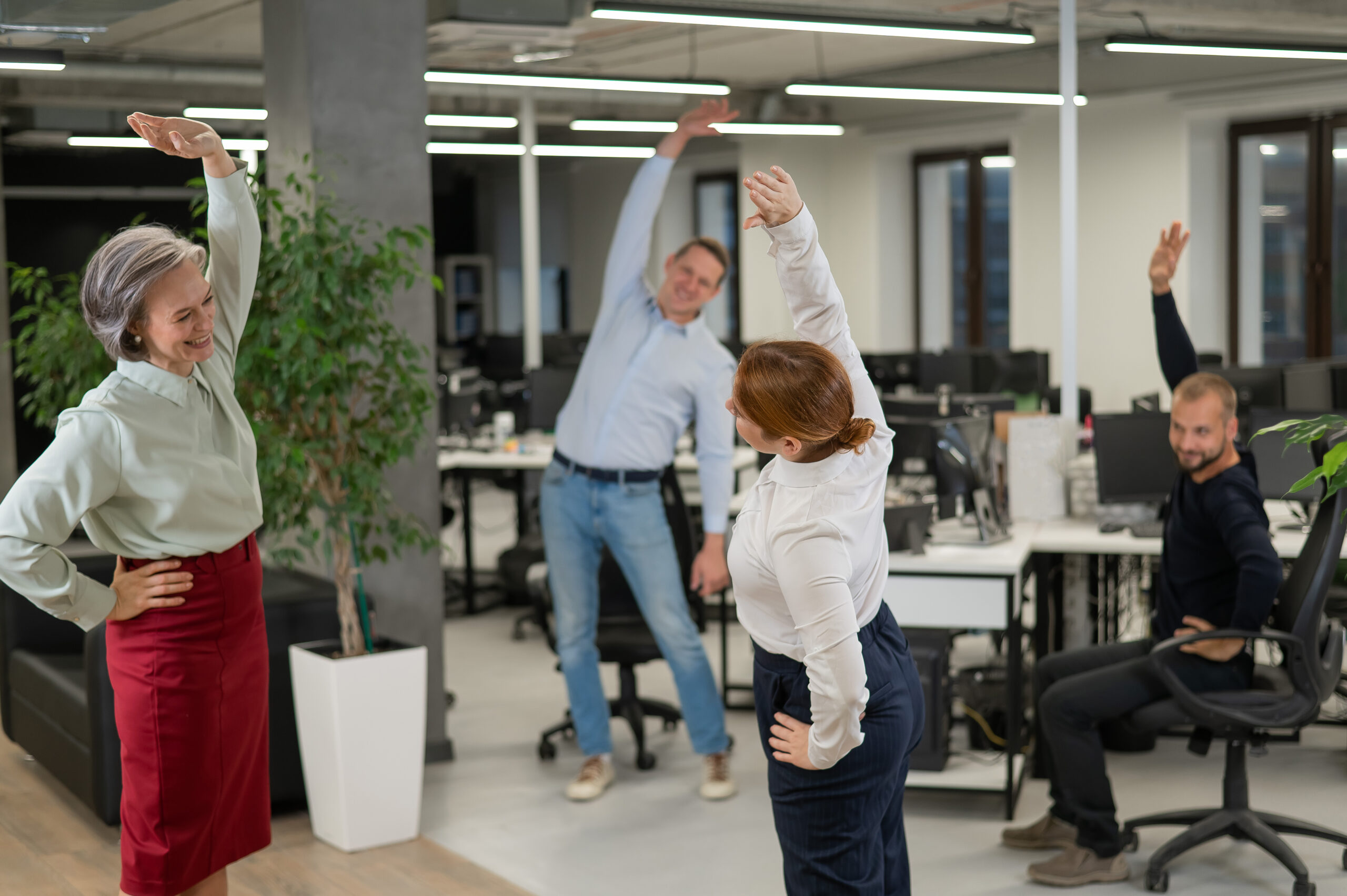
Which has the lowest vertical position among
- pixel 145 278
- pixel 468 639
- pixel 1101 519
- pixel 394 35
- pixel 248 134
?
pixel 468 639

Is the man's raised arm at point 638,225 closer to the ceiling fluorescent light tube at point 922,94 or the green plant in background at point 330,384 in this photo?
the green plant in background at point 330,384

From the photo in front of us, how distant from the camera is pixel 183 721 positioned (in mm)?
2539

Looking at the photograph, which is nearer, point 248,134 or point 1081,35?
point 1081,35

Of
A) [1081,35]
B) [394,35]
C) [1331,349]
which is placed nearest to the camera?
[394,35]

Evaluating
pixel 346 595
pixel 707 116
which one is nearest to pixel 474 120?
pixel 346 595

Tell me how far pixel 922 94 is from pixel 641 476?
17.1ft

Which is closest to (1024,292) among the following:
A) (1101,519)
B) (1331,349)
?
(1331,349)

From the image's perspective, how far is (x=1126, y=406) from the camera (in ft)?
37.9

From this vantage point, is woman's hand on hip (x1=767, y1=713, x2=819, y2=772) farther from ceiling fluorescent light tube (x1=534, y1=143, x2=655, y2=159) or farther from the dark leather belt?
ceiling fluorescent light tube (x1=534, y1=143, x2=655, y2=159)

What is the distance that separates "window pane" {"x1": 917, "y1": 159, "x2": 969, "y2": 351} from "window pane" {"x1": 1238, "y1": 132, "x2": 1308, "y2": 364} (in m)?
2.78

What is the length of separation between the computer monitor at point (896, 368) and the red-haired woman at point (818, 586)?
24.8 feet

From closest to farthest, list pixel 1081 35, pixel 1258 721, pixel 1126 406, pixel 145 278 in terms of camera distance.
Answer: pixel 145 278 → pixel 1258 721 → pixel 1081 35 → pixel 1126 406

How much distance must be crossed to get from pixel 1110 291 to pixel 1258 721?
835cm

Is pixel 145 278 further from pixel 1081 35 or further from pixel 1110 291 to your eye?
pixel 1110 291
